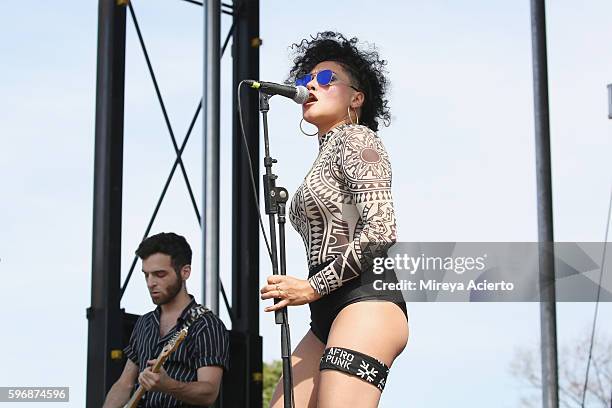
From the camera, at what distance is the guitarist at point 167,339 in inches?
176

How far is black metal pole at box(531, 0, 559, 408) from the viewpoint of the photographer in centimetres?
462

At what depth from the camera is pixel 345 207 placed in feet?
9.25

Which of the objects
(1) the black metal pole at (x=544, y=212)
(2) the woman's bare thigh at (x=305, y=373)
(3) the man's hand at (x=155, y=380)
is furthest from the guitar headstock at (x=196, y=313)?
(2) the woman's bare thigh at (x=305, y=373)

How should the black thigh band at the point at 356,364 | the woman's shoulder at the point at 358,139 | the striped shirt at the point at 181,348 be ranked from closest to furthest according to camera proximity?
1. the black thigh band at the point at 356,364
2. the woman's shoulder at the point at 358,139
3. the striped shirt at the point at 181,348

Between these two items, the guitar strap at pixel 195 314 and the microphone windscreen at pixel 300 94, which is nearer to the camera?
the microphone windscreen at pixel 300 94

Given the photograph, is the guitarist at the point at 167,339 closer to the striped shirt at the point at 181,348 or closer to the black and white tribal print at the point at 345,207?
the striped shirt at the point at 181,348

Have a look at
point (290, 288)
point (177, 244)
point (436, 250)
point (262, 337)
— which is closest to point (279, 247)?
point (290, 288)

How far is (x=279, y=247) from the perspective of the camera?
2744 mm

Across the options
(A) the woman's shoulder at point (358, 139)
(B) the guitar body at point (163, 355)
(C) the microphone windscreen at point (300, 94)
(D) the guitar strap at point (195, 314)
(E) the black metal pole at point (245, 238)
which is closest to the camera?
(A) the woman's shoulder at point (358, 139)

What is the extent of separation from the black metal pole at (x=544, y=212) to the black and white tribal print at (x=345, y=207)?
2.02 m

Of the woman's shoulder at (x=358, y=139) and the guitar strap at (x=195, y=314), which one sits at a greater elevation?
the woman's shoulder at (x=358, y=139)

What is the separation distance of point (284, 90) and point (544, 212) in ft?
7.30

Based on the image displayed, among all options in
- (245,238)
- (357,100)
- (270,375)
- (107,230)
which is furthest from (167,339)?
(270,375)

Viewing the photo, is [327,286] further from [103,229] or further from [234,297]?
[234,297]
